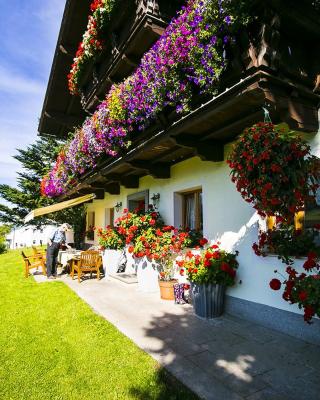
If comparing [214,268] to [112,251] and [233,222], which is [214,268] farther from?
[112,251]

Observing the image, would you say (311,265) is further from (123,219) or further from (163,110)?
(123,219)

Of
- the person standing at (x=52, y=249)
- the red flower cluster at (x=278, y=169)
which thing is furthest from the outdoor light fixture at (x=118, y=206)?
the red flower cluster at (x=278, y=169)

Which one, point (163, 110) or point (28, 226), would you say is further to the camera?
point (28, 226)

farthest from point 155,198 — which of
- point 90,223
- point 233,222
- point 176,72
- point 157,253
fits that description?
point 90,223

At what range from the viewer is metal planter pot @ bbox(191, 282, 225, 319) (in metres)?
5.36

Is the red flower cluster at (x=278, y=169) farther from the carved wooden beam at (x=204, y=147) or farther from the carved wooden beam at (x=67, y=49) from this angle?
the carved wooden beam at (x=67, y=49)

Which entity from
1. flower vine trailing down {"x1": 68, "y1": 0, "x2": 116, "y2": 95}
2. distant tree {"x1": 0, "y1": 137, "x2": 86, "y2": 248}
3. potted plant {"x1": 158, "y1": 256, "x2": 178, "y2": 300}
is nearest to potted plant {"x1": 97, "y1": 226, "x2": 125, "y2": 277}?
potted plant {"x1": 158, "y1": 256, "x2": 178, "y2": 300}

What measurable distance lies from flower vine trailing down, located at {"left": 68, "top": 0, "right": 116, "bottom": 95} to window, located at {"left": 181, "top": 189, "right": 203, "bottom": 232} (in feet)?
16.7

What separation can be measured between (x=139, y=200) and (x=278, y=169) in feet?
24.7

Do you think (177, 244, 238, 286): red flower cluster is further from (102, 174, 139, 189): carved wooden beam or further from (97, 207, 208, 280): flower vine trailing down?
(102, 174, 139, 189): carved wooden beam

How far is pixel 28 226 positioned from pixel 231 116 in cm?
2563

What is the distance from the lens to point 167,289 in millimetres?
6773

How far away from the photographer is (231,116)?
4.66 meters

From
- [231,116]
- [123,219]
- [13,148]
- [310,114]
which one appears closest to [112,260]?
[123,219]
